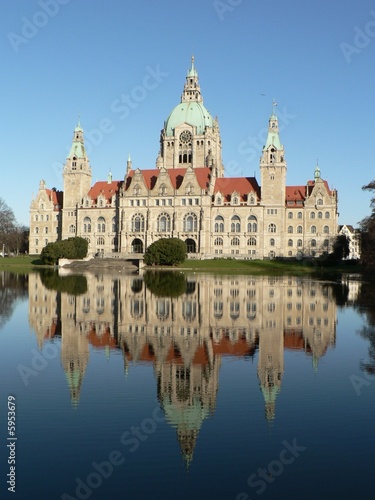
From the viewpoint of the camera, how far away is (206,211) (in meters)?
107

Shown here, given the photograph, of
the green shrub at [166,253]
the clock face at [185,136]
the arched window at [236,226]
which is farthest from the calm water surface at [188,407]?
the clock face at [185,136]

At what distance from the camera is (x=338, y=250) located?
101 m

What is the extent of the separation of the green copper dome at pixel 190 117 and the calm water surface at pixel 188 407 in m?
98.8

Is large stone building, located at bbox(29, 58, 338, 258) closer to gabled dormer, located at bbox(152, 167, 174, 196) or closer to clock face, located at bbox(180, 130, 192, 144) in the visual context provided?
gabled dormer, located at bbox(152, 167, 174, 196)

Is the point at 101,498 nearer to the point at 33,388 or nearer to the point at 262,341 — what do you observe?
the point at 33,388

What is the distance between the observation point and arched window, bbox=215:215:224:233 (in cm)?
10769

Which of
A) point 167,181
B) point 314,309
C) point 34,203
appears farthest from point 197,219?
point 314,309

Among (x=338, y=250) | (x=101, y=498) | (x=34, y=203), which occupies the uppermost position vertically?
(x=34, y=203)

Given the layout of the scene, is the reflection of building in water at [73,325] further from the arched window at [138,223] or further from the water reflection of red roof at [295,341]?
the arched window at [138,223]

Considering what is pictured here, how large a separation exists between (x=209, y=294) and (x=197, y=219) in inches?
2491

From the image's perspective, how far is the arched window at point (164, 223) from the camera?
109 meters

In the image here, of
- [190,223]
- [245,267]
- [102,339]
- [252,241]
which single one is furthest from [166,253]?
[102,339]

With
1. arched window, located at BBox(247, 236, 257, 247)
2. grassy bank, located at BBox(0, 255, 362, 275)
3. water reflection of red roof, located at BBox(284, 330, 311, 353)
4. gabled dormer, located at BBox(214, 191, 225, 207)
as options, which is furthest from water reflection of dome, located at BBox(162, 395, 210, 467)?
gabled dormer, located at BBox(214, 191, 225, 207)

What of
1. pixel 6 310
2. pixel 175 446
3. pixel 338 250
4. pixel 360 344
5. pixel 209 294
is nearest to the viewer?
pixel 175 446
